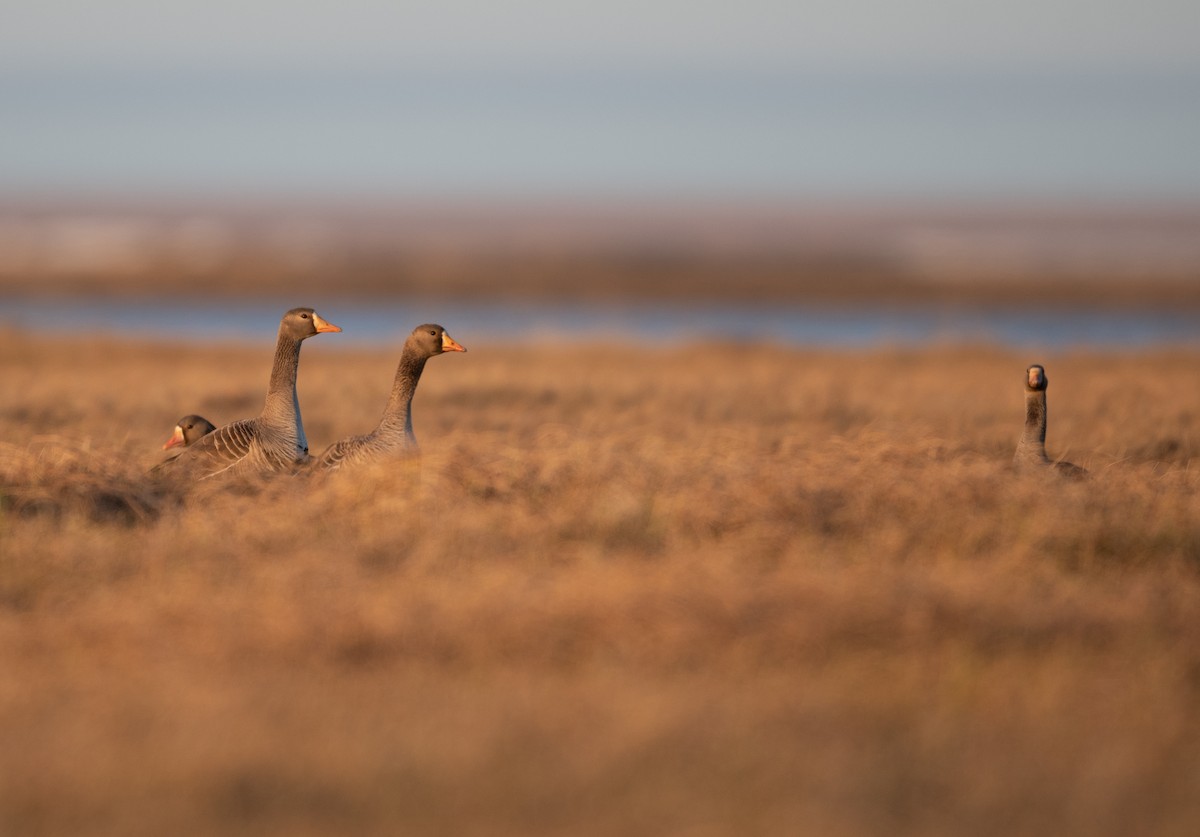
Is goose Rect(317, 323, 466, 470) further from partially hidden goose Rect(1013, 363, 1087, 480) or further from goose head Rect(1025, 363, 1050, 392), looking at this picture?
goose head Rect(1025, 363, 1050, 392)

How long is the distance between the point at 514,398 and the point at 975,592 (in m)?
9.56

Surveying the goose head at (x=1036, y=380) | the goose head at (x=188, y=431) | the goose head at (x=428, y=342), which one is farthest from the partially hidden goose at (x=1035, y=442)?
the goose head at (x=188, y=431)

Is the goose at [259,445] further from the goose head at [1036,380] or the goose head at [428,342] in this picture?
the goose head at [1036,380]

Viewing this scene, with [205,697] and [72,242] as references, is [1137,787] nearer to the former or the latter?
[205,697]

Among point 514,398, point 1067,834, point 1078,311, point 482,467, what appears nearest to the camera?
point 1067,834

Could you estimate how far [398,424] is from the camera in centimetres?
927

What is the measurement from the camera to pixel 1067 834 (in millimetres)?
4406

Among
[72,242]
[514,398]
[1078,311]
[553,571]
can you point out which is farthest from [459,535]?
[72,242]

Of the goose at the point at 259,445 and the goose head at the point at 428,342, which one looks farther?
the goose head at the point at 428,342

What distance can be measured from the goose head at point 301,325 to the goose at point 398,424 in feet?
2.46

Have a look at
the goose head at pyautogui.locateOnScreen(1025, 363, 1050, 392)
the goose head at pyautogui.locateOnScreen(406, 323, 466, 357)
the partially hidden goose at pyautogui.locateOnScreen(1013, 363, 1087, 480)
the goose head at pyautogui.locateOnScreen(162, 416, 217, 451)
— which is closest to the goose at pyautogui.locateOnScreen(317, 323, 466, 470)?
the goose head at pyautogui.locateOnScreen(406, 323, 466, 357)

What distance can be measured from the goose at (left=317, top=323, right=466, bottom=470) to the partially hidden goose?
390 centimetres

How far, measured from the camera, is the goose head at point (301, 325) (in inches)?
400

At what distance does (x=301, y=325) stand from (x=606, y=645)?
5.03 metres
